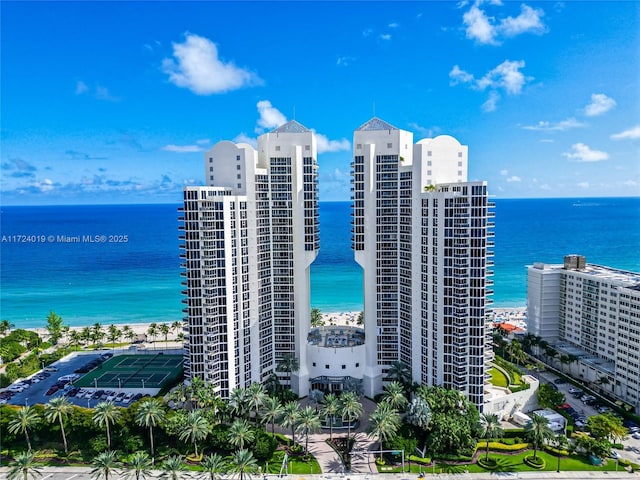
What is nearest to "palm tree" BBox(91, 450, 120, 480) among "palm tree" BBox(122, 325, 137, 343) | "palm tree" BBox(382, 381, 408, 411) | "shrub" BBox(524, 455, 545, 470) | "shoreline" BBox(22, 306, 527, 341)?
"palm tree" BBox(382, 381, 408, 411)

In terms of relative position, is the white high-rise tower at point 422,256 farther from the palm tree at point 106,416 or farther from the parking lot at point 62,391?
the parking lot at point 62,391

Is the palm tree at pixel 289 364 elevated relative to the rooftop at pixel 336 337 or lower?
lower

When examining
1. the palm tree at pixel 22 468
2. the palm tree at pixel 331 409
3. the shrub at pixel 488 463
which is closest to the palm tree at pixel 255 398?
the palm tree at pixel 331 409

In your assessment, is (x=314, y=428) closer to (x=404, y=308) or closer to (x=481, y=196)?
(x=404, y=308)

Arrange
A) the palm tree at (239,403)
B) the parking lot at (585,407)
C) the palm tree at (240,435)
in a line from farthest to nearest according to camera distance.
Result: 1. the palm tree at (239,403)
2. the parking lot at (585,407)
3. the palm tree at (240,435)

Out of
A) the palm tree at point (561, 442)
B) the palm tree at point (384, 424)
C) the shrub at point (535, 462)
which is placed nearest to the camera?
the shrub at point (535, 462)

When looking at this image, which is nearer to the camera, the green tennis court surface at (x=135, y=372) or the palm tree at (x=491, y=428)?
the palm tree at (x=491, y=428)

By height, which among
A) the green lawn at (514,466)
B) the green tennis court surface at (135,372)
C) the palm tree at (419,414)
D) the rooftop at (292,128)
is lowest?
the green lawn at (514,466)
